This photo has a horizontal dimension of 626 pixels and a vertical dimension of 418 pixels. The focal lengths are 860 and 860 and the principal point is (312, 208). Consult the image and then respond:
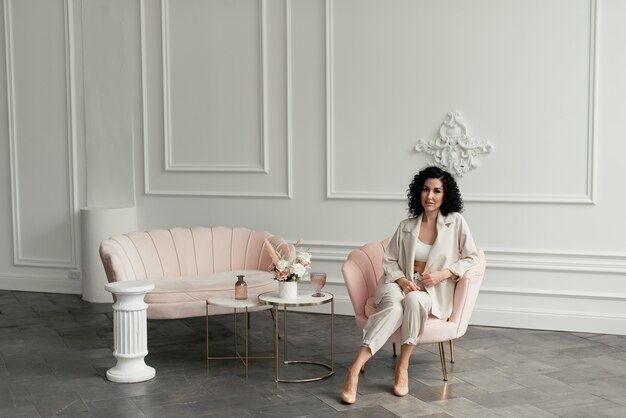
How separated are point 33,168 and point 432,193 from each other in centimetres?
463

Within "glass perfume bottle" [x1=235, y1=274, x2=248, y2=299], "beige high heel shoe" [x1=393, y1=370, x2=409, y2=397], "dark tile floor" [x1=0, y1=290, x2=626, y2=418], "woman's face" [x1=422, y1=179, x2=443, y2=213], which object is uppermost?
"woman's face" [x1=422, y1=179, x2=443, y2=213]

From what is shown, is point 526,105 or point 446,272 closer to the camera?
point 446,272

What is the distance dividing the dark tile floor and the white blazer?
0.52m

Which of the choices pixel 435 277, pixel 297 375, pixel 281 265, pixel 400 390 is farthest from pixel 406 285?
pixel 297 375

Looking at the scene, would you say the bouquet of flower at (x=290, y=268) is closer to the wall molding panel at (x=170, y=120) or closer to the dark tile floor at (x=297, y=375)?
the dark tile floor at (x=297, y=375)

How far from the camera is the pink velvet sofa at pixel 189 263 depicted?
583 cm

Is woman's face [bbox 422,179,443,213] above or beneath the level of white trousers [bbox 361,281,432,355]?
above

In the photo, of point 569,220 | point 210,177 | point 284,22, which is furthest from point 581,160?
point 210,177

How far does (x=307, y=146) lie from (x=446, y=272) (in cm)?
244

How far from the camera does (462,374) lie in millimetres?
5285

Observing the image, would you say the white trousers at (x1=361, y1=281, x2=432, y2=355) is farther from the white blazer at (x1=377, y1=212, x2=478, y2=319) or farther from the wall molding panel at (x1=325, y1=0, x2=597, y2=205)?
the wall molding panel at (x1=325, y1=0, x2=597, y2=205)

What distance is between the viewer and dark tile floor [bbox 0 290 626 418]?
461cm

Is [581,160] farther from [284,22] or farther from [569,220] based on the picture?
[284,22]

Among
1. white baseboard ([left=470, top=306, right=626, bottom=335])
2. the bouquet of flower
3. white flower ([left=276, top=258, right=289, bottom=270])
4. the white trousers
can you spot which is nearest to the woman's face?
the white trousers
